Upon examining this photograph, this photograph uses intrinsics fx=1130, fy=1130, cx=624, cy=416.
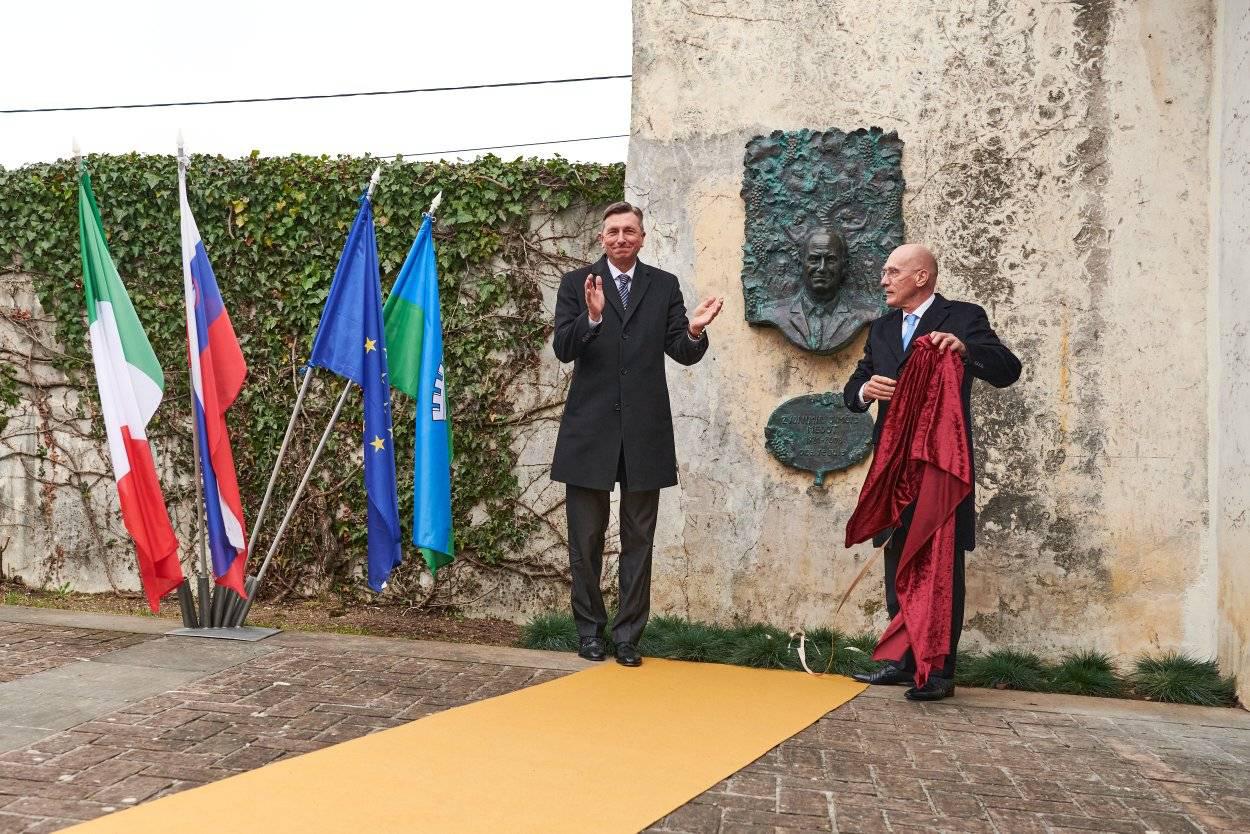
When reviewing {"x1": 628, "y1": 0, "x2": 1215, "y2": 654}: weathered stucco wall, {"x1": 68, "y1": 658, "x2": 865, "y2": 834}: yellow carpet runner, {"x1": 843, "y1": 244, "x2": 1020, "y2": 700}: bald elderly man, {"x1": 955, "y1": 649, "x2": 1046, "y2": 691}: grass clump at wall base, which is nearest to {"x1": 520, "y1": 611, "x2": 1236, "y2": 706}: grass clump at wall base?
{"x1": 955, "y1": 649, "x2": 1046, "y2": 691}: grass clump at wall base

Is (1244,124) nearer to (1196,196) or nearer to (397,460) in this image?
(1196,196)

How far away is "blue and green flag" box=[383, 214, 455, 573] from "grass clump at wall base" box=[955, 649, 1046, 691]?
2.43 meters

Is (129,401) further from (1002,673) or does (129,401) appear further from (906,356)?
(1002,673)

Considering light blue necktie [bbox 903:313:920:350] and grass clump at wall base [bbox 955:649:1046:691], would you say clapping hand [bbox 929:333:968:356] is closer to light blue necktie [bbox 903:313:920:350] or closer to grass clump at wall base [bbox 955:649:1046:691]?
light blue necktie [bbox 903:313:920:350]

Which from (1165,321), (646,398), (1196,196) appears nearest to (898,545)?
(646,398)

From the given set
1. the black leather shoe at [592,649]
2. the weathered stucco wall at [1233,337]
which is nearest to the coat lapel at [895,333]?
the weathered stucco wall at [1233,337]

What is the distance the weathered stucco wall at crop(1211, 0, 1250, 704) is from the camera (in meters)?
4.69

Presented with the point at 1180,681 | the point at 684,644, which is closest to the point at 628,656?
the point at 684,644

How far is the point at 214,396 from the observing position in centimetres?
517

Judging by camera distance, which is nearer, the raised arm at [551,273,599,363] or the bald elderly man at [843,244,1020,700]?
the bald elderly man at [843,244,1020,700]

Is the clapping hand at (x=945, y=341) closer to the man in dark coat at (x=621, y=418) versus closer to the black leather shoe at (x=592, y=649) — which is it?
the man in dark coat at (x=621, y=418)

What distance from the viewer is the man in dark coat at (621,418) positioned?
4949 mm

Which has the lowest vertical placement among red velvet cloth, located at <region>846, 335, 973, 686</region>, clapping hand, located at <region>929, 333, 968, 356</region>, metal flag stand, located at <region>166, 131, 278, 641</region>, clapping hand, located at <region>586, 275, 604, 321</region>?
metal flag stand, located at <region>166, 131, 278, 641</region>

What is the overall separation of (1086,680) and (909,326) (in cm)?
175
